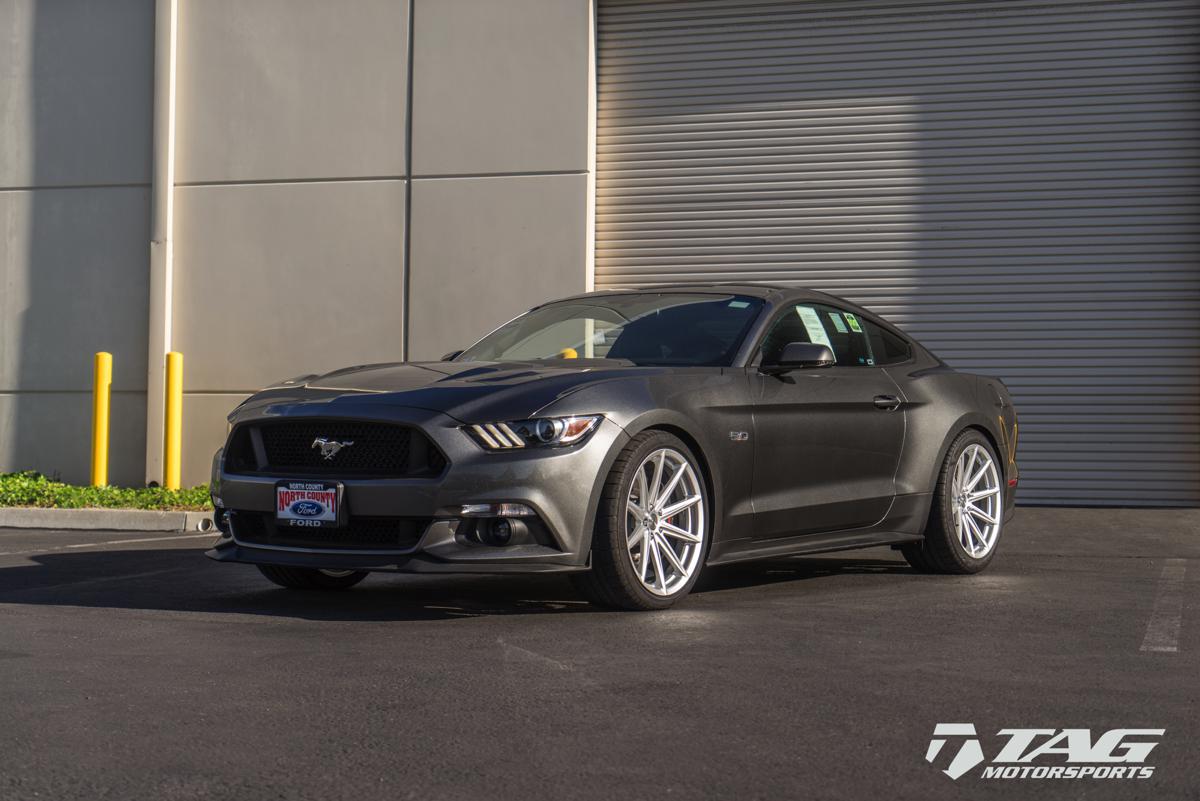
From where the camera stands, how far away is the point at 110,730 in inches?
161

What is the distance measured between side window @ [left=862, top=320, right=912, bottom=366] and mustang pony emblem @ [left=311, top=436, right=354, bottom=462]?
2.96 metres

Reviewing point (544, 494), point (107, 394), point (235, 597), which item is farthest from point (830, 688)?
point (107, 394)

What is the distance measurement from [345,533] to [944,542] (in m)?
3.16

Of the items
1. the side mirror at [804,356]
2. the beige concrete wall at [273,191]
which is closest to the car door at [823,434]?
the side mirror at [804,356]

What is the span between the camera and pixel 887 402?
7.55 meters

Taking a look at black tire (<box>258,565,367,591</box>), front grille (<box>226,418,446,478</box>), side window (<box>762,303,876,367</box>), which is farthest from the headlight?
black tire (<box>258,565,367,591</box>)

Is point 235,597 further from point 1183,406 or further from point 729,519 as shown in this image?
point 1183,406

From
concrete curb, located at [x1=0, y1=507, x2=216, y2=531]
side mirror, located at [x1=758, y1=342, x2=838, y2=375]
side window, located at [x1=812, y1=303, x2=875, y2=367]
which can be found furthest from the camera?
concrete curb, located at [x1=0, y1=507, x2=216, y2=531]

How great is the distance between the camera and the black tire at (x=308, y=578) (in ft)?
23.2

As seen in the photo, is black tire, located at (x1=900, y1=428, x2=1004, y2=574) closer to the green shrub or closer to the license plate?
the license plate

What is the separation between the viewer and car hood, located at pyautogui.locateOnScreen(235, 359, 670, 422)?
5980 millimetres

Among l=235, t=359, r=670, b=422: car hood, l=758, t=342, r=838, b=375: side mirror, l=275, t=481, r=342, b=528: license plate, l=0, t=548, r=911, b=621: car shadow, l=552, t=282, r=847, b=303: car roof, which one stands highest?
l=552, t=282, r=847, b=303: car roof

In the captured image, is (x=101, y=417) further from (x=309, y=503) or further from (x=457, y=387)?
(x=457, y=387)

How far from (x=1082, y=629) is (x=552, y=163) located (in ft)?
29.7
